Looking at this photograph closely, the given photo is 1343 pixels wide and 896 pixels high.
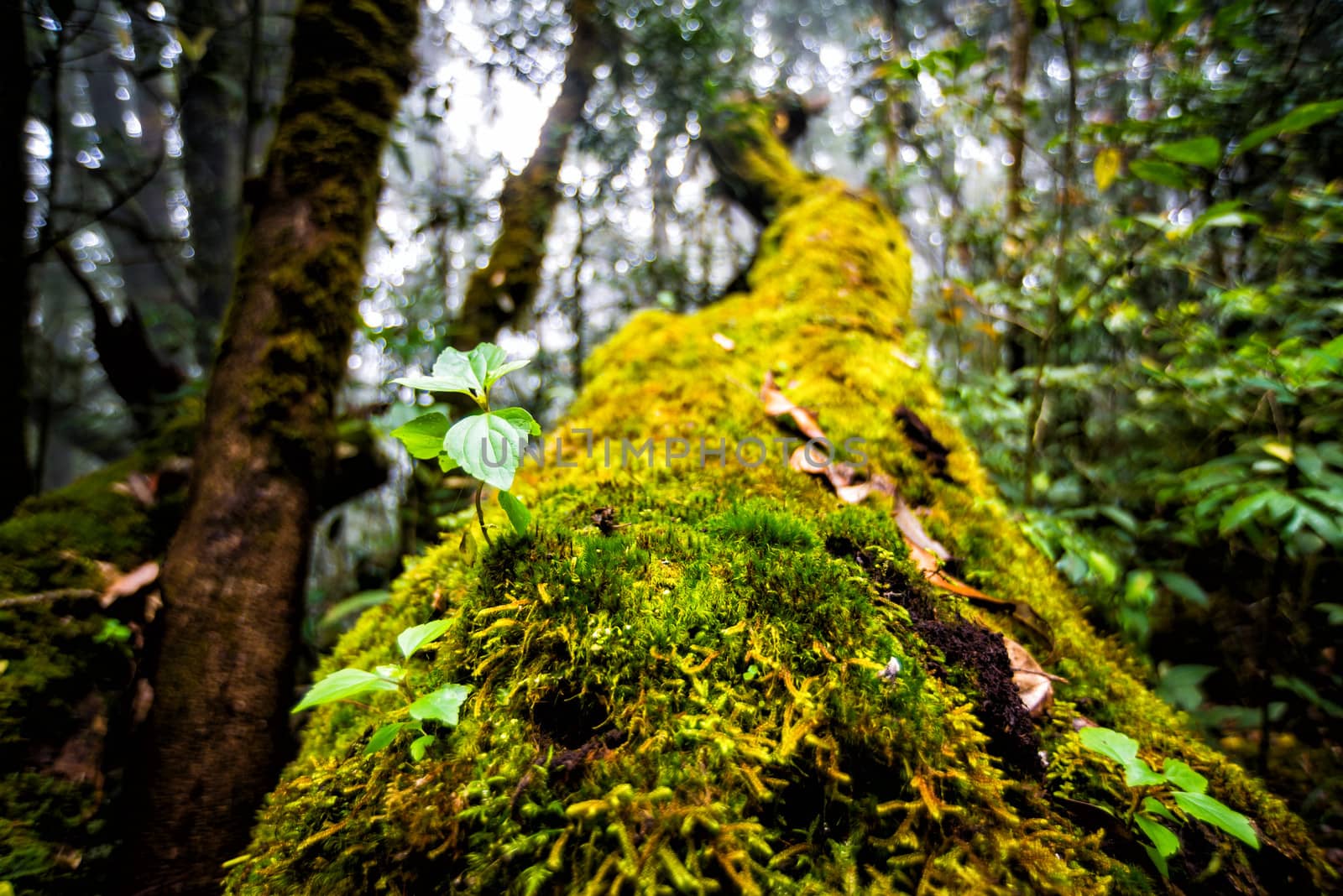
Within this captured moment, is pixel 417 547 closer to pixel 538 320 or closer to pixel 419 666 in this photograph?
pixel 419 666

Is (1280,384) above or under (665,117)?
under

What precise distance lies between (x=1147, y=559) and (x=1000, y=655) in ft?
9.33

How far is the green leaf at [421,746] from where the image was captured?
36.4 inches

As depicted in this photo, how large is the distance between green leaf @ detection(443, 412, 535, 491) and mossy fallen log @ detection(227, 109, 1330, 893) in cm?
25

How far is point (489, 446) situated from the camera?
3.57ft

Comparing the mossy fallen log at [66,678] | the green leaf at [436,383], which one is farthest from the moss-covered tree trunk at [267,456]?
the green leaf at [436,383]

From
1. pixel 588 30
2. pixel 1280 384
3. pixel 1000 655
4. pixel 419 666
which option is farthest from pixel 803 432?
pixel 588 30

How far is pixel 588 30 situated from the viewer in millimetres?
5703

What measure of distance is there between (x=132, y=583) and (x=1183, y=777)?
9.84 feet

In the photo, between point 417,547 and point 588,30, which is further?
point 588,30

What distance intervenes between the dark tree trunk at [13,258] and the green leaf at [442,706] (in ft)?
10.4

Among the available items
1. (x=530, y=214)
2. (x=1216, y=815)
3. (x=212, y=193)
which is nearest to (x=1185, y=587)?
(x=1216, y=815)

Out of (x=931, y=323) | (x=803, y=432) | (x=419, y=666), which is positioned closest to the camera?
(x=419, y=666)

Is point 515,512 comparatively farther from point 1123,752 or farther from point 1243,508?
point 1243,508
